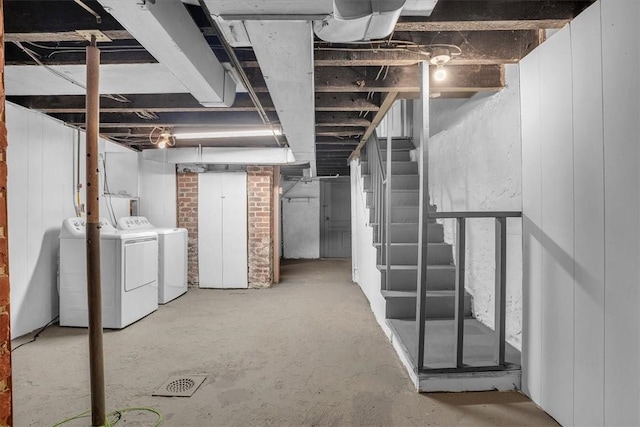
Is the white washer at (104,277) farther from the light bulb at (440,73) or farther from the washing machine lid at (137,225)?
the light bulb at (440,73)

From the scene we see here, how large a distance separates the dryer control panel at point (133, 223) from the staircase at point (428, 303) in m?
3.15

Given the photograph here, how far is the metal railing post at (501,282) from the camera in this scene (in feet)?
7.00

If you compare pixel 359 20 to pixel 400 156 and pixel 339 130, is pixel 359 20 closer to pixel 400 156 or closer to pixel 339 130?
pixel 339 130

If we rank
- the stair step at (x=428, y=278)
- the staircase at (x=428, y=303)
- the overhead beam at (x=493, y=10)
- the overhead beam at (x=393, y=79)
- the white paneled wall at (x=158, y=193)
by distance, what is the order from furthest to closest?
the white paneled wall at (x=158, y=193)
the stair step at (x=428, y=278)
the overhead beam at (x=393, y=79)
the staircase at (x=428, y=303)
the overhead beam at (x=493, y=10)

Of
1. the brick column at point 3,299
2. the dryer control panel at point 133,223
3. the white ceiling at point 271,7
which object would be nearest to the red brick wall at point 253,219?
the dryer control panel at point 133,223

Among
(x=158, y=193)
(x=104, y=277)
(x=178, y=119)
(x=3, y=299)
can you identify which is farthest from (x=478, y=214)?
(x=158, y=193)

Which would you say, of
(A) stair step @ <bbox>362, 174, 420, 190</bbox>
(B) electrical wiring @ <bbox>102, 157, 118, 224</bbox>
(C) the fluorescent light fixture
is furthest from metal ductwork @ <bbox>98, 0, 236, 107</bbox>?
(B) electrical wiring @ <bbox>102, 157, 118, 224</bbox>

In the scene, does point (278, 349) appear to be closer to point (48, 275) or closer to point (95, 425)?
point (95, 425)

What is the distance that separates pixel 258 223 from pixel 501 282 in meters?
3.90

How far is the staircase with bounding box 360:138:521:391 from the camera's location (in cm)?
→ 217

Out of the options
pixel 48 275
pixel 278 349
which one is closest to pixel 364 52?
pixel 278 349

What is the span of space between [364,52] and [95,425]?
263 cm

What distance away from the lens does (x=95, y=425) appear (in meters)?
1.83

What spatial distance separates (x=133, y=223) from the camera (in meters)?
4.62
